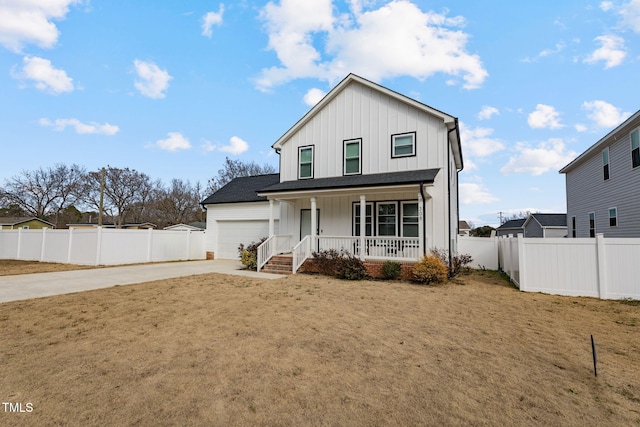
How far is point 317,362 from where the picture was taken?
12.1 ft

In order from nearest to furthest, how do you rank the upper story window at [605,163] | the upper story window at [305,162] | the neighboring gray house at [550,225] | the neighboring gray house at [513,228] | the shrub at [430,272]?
the shrub at [430,272] → the upper story window at [605,163] → the upper story window at [305,162] → the neighboring gray house at [550,225] → the neighboring gray house at [513,228]

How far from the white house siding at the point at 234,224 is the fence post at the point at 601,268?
1221 cm

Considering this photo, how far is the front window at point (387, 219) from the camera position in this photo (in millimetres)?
12422

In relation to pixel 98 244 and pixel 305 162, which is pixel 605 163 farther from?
pixel 98 244

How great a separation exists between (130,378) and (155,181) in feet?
151

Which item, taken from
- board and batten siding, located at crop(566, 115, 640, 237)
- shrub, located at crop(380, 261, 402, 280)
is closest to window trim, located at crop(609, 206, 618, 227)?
board and batten siding, located at crop(566, 115, 640, 237)

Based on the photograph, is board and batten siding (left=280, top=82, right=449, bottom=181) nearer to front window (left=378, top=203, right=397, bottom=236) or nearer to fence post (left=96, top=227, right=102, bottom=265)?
front window (left=378, top=203, right=397, bottom=236)

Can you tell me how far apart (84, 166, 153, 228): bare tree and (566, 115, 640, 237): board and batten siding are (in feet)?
151

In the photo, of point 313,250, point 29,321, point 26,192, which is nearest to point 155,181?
point 26,192

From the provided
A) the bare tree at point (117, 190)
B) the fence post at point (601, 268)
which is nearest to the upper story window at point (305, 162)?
the fence post at point (601, 268)

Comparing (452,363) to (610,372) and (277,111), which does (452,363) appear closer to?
(610,372)

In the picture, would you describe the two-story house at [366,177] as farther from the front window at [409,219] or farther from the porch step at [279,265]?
the porch step at [279,265]

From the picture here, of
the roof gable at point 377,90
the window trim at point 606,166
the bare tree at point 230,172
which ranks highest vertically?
the bare tree at point 230,172

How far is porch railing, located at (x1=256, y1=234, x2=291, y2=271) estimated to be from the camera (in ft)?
40.2
